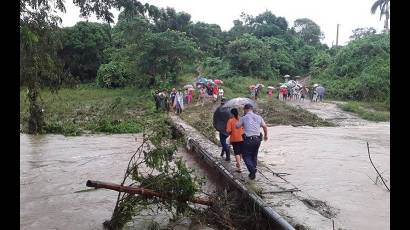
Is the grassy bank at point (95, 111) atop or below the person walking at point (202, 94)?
below

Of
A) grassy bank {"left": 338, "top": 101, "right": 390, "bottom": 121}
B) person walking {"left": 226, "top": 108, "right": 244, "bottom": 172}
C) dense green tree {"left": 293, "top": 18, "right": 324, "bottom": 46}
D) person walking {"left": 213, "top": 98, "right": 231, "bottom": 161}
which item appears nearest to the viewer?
person walking {"left": 226, "top": 108, "right": 244, "bottom": 172}

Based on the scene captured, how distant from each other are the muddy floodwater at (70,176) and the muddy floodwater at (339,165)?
2550 millimetres

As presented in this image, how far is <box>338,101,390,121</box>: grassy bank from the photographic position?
26109 millimetres

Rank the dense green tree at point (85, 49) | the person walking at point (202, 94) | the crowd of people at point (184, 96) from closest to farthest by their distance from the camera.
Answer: the crowd of people at point (184, 96), the person walking at point (202, 94), the dense green tree at point (85, 49)

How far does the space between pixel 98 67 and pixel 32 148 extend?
86.1 ft

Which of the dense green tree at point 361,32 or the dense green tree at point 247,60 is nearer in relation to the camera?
the dense green tree at point 247,60

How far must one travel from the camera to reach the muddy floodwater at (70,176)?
8.78 m

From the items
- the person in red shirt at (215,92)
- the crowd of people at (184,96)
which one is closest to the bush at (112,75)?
the crowd of people at (184,96)

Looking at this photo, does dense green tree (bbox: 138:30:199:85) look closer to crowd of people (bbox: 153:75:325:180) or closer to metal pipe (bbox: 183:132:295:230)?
crowd of people (bbox: 153:75:325:180)

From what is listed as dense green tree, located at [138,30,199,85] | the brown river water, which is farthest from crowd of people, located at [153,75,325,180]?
dense green tree, located at [138,30,199,85]

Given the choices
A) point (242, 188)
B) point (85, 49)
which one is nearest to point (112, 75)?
point (85, 49)

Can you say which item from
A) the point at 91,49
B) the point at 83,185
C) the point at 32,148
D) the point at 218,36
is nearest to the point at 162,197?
the point at 83,185

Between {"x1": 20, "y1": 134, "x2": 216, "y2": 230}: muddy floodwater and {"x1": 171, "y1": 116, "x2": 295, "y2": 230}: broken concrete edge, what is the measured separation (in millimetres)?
386

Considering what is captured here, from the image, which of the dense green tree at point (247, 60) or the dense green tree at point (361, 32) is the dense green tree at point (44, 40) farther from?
the dense green tree at point (361, 32)
